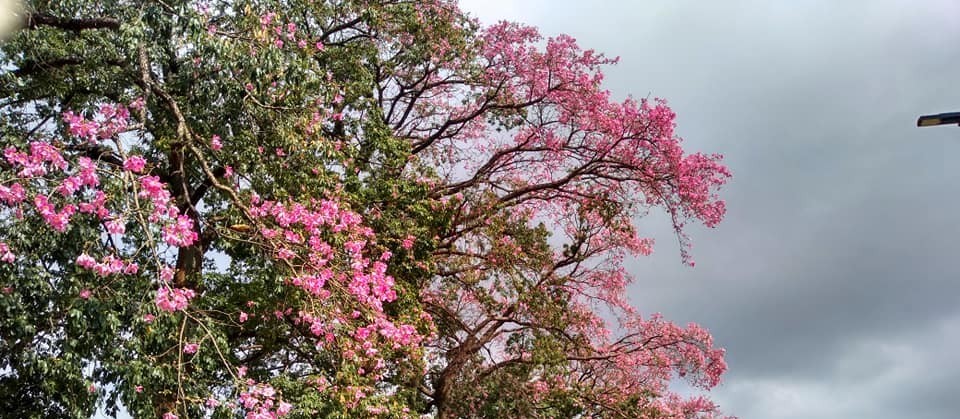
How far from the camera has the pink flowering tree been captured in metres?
8.13

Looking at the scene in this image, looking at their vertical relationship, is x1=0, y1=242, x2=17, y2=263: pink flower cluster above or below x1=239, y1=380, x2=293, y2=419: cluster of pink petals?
above

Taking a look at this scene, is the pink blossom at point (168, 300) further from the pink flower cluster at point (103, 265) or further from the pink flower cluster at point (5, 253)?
the pink flower cluster at point (5, 253)

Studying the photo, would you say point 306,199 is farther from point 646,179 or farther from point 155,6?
point 646,179

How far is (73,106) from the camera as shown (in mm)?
10203

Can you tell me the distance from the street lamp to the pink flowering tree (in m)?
5.40

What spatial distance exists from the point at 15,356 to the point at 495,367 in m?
7.28

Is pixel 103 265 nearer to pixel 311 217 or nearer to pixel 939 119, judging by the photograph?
pixel 311 217

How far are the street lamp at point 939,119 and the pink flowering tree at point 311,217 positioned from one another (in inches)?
213

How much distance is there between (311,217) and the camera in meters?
9.11

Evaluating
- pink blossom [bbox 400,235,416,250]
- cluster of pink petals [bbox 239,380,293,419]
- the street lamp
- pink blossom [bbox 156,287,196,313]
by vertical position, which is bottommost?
cluster of pink petals [bbox 239,380,293,419]

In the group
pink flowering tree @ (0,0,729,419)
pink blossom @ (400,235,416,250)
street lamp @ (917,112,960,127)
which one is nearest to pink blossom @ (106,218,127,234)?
pink flowering tree @ (0,0,729,419)

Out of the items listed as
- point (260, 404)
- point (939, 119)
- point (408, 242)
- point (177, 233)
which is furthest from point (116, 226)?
point (939, 119)

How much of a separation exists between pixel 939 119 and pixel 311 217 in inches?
239

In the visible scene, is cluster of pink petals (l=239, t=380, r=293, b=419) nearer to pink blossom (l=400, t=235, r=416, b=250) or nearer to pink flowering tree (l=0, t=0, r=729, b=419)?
pink flowering tree (l=0, t=0, r=729, b=419)
